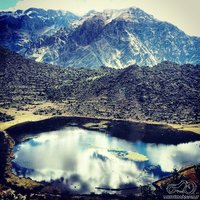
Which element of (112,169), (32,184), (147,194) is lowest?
(147,194)

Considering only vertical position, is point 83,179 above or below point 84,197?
above

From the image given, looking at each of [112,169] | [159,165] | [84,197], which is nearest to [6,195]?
[84,197]

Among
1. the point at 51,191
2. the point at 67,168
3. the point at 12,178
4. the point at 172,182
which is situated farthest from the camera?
the point at 67,168

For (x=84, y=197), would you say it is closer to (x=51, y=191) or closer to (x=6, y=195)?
(x=51, y=191)

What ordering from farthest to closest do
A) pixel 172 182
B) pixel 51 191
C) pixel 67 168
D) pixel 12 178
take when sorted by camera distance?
pixel 67 168, pixel 12 178, pixel 51 191, pixel 172 182

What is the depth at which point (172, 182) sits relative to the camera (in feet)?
441

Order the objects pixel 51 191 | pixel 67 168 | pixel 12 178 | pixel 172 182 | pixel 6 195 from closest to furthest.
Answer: pixel 172 182 < pixel 6 195 < pixel 51 191 < pixel 12 178 < pixel 67 168

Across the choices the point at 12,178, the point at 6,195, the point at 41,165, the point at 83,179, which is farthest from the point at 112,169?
the point at 6,195

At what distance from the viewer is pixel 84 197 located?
498 feet

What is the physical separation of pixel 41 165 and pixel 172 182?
80575mm

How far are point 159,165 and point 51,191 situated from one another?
218ft

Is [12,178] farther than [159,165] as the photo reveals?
No

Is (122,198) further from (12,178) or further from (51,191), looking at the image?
(12,178)

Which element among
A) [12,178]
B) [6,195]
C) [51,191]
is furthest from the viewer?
[12,178]
